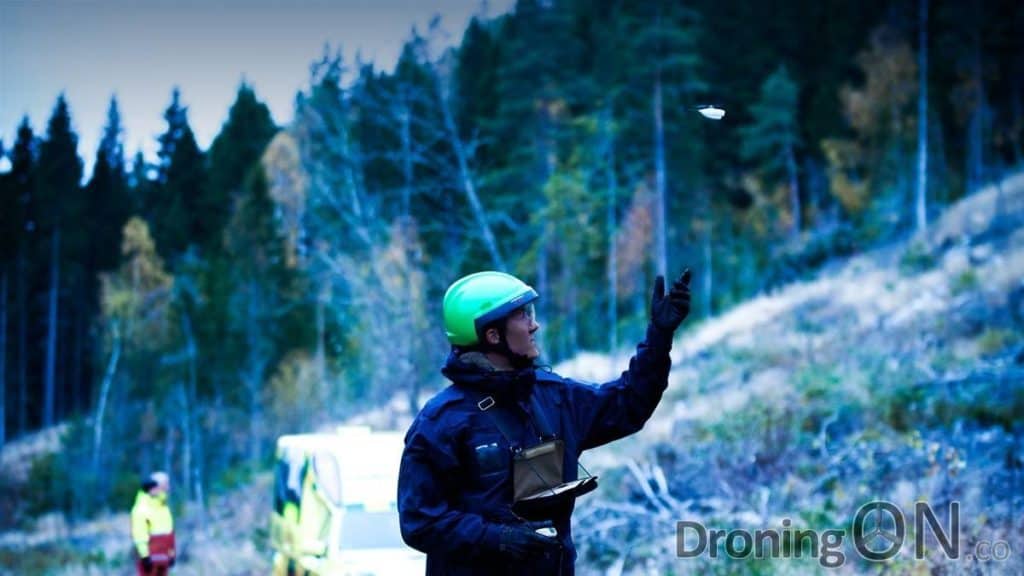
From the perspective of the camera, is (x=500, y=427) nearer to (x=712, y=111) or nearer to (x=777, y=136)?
(x=712, y=111)

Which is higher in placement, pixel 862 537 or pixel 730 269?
pixel 730 269

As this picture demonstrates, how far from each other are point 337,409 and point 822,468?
19894 mm

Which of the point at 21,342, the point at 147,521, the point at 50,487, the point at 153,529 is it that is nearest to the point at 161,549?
the point at 153,529

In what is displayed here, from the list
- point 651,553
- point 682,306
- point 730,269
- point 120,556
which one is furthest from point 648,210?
point 682,306

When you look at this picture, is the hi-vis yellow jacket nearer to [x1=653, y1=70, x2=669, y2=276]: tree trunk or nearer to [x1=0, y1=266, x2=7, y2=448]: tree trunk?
[x1=653, y1=70, x2=669, y2=276]: tree trunk

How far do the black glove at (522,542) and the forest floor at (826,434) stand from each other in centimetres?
511

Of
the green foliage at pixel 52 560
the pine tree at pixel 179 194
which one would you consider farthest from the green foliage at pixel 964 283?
the pine tree at pixel 179 194

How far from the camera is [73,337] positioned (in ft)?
220

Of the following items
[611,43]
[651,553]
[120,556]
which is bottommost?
[120,556]

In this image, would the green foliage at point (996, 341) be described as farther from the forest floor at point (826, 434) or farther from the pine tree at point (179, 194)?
the pine tree at point (179, 194)

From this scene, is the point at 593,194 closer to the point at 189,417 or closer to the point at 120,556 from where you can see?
the point at 189,417

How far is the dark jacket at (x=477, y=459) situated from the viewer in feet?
12.2

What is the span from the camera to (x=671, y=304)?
12.6ft

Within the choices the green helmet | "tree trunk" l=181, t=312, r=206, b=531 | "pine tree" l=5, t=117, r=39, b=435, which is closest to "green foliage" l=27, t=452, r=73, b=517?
"tree trunk" l=181, t=312, r=206, b=531
